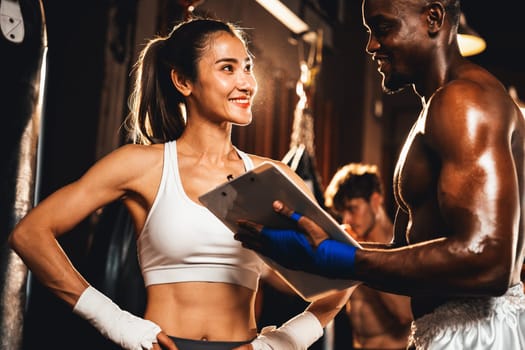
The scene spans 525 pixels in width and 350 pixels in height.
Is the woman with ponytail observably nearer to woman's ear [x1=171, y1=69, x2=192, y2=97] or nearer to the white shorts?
woman's ear [x1=171, y1=69, x2=192, y2=97]

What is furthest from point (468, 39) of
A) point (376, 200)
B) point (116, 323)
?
point (116, 323)

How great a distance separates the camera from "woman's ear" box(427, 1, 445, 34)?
4.84 ft

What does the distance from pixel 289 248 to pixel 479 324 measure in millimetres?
476

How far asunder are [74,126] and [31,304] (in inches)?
34.8

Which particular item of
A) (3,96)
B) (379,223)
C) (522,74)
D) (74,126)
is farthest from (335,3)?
(522,74)

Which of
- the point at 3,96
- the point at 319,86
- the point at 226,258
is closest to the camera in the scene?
the point at 226,258

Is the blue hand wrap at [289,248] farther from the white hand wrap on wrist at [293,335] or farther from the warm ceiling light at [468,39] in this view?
the warm ceiling light at [468,39]

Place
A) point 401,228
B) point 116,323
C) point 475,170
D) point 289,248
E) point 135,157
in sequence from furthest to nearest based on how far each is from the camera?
point 401,228
point 135,157
point 116,323
point 289,248
point 475,170

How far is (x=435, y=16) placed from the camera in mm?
1483

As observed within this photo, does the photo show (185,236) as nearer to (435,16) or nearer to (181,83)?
(181,83)

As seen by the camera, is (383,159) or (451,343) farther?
(383,159)

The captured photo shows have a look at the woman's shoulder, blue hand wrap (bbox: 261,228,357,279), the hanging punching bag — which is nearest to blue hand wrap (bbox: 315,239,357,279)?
blue hand wrap (bbox: 261,228,357,279)

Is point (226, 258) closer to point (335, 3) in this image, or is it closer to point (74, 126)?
point (74, 126)

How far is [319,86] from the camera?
5164 millimetres
